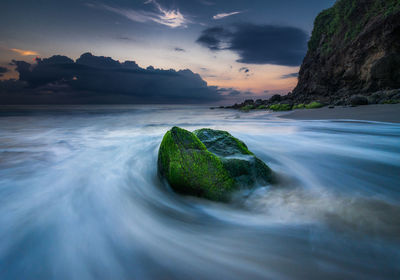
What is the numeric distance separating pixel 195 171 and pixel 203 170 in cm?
9

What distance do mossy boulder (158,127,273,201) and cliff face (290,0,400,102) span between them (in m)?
19.5

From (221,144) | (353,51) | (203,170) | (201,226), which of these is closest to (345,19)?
(353,51)

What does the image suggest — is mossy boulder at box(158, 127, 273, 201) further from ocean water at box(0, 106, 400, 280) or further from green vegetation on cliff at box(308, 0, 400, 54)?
green vegetation on cliff at box(308, 0, 400, 54)

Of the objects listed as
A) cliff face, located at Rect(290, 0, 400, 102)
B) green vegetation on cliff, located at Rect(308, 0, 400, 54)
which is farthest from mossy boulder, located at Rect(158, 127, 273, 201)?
green vegetation on cliff, located at Rect(308, 0, 400, 54)

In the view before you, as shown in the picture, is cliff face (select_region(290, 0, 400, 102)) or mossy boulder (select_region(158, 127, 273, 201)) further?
cliff face (select_region(290, 0, 400, 102))

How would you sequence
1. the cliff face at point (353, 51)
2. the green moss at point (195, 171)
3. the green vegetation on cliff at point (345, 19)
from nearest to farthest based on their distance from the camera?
the green moss at point (195, 171)
the cliff face at point (353, 51)
the green vegetation on cliff at point (345, 19)

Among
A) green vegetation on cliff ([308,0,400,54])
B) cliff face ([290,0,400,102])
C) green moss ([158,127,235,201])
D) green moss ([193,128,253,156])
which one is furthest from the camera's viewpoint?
green vegetation on cliff ([308,0,400,54])

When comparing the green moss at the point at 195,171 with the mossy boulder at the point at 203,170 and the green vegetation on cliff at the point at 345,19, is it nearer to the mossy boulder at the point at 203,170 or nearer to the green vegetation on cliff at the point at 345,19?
the mossy boulder at the point at 203,170

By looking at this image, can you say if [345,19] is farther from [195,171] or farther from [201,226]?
[201,226]

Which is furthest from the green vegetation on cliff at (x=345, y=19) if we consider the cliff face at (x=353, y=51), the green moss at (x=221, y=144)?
the green moss at (x=221, y=144)

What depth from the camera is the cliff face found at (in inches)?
639

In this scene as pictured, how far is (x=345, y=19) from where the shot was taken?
23.7 meters

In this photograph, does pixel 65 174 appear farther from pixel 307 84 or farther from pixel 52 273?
pixel 307 84

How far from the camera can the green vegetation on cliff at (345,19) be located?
1861cm
